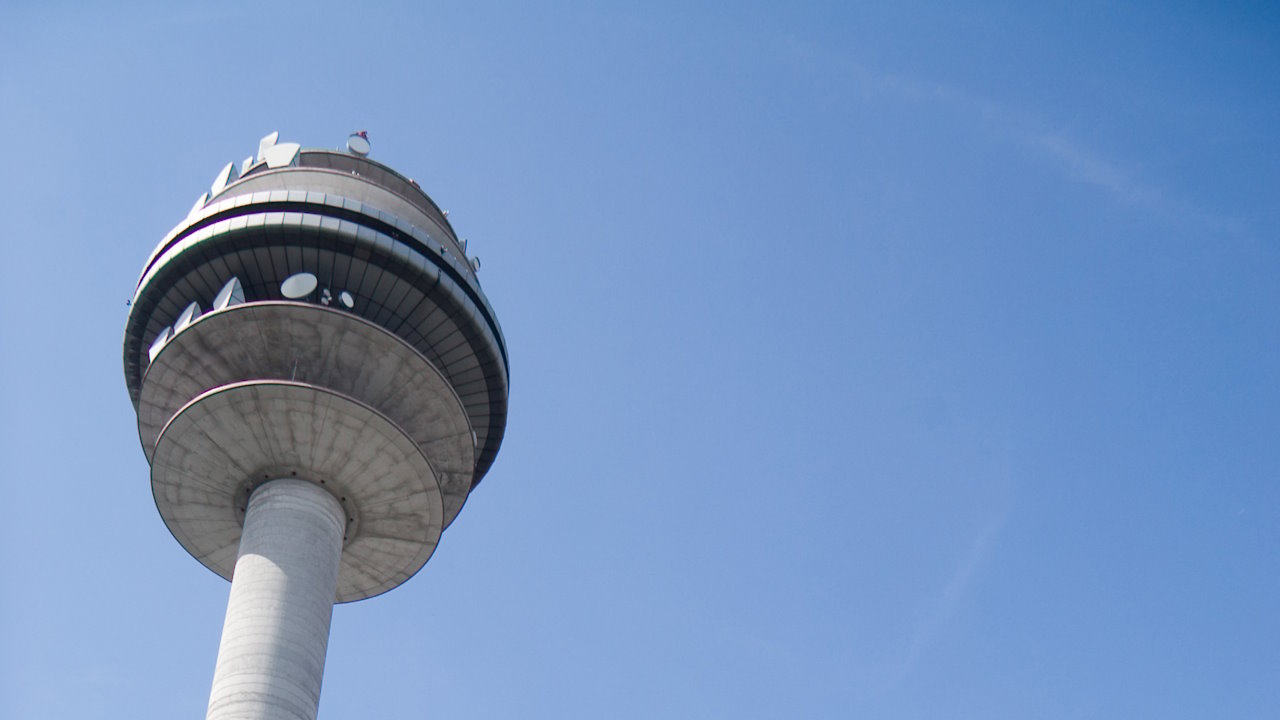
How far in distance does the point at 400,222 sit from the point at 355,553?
1200cm

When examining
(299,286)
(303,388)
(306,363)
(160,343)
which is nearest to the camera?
(303,388)

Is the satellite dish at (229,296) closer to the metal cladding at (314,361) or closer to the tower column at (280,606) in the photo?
the metal cladding at (314,361)

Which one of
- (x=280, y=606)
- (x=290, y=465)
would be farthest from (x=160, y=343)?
(x=280, y=606)

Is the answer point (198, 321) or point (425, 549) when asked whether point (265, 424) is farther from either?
point (425, 549)

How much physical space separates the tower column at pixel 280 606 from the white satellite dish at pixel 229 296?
6.13 meters

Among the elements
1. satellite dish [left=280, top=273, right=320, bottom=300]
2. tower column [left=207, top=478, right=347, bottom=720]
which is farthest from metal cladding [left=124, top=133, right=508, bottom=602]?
tower column [left=207, top=478, right=347, bottom=720]

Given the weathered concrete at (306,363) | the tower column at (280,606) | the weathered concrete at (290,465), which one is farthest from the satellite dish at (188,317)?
the tower column at (280,606)

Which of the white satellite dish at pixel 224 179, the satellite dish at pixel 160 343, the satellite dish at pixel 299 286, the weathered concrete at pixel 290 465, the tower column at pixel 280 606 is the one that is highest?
the white satellite dish at pixel 224 179

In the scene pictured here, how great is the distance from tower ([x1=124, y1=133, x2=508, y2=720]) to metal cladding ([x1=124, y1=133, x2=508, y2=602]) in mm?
64

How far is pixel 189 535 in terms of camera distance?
42531 millimetres

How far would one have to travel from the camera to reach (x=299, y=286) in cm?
4050

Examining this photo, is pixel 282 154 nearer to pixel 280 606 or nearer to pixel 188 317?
pixel 188 317

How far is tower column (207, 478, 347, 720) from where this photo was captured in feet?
114

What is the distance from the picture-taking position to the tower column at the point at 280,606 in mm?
34719
